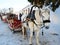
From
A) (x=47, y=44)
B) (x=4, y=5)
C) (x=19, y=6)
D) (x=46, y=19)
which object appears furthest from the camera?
(x=4, y=5)

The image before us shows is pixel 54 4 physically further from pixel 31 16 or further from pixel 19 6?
pixel 19 6

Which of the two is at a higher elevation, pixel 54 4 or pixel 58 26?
pixel 54 4

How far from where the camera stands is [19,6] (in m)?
10.0

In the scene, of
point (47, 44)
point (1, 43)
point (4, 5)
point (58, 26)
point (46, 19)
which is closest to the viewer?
point (46, 19)

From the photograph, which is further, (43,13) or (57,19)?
(57,19)

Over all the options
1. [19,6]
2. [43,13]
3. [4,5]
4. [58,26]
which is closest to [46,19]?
[43,13]

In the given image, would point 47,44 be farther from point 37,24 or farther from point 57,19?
point 57,19

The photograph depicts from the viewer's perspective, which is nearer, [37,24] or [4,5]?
[37,24]

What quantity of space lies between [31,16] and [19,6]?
5.70m

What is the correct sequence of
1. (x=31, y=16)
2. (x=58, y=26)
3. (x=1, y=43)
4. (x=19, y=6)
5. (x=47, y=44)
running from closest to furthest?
(x=31, y=16)
(x=47, y=44)
(x=1, y=43)
(x=58, y=26)
(x=19, y=6)

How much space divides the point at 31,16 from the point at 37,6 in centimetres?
26

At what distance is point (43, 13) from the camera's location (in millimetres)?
4070

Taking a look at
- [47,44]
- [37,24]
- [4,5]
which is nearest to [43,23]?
[37,24]

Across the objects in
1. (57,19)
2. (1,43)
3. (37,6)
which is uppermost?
(37,6)
